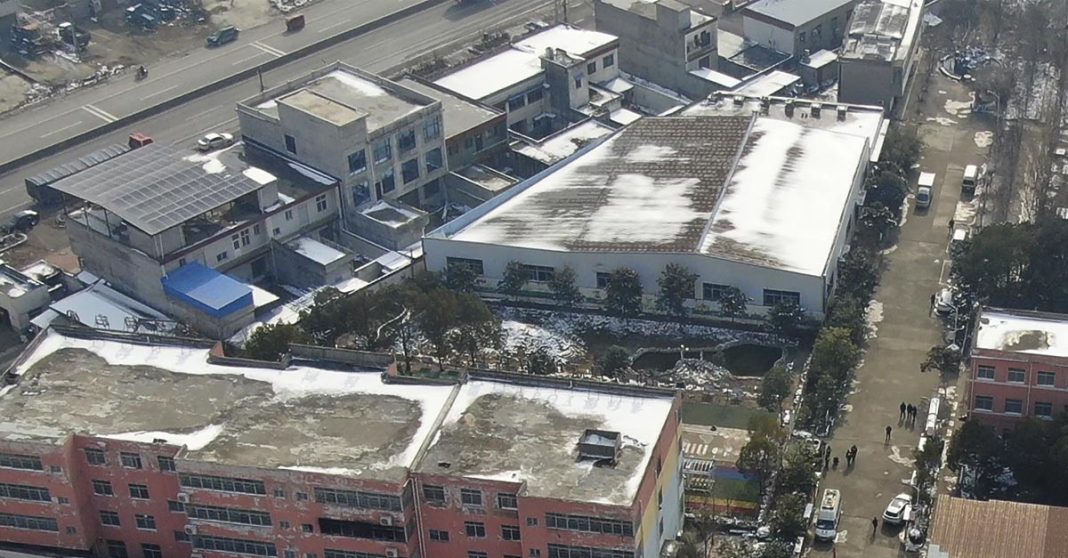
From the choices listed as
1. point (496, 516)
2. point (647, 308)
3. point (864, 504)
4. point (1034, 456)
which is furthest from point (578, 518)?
point (647, 308)

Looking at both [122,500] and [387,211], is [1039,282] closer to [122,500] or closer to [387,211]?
[387,211]

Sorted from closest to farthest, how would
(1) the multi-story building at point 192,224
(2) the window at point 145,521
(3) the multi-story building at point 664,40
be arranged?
(2) the window at point 145,521 → (1) the multi-story building at point 192,224 → (3) the multi-story building at point 664,40

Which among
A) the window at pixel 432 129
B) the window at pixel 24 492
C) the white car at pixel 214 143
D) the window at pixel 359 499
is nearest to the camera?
the window at pixel 359 499

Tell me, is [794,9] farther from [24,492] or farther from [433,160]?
[24,492]

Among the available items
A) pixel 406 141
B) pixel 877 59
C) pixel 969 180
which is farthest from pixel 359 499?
pixel 877 59

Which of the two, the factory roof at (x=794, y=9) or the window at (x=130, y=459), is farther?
the factory roof at (x=794, y=9)

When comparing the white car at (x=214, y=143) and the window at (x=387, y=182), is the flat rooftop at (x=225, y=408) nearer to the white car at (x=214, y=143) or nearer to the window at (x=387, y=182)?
the white car at (x=214, y=143)

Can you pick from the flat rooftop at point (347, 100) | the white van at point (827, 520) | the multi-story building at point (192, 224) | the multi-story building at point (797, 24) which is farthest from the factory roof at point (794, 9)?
the white van at point (827, 520)
